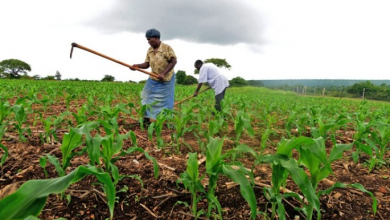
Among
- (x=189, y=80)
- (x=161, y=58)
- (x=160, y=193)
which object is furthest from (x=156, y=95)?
(x=189, y=80)

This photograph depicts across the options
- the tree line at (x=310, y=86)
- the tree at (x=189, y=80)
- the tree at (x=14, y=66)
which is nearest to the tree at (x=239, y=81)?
the tree line at (x=310, y=86)

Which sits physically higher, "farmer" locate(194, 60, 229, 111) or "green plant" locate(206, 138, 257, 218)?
"farmer" locate(194, 60, 229, 111)

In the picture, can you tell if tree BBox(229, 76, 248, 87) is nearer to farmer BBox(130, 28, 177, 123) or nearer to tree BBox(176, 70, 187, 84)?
tree BBox(176, 70, 187, 84)

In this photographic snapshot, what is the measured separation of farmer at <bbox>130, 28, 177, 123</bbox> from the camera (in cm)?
469

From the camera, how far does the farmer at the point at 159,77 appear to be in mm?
4694

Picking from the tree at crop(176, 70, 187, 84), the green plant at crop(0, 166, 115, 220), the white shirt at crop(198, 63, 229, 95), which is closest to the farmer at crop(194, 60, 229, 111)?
the white shirt at crop(198, 63, 229, 95)

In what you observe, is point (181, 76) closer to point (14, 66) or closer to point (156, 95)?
point (14, 66)

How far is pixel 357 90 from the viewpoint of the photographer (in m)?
31.5

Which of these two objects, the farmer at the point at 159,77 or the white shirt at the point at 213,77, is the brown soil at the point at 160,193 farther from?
the white shirt at the point at 213,77

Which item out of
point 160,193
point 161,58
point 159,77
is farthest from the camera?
point 161,58

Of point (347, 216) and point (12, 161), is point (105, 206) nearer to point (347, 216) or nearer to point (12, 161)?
point (12, 161)

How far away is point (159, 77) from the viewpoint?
4.64 meters

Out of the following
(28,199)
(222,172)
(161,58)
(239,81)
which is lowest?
(222,172)

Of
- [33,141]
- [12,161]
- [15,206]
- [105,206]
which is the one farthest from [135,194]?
[33,141]
